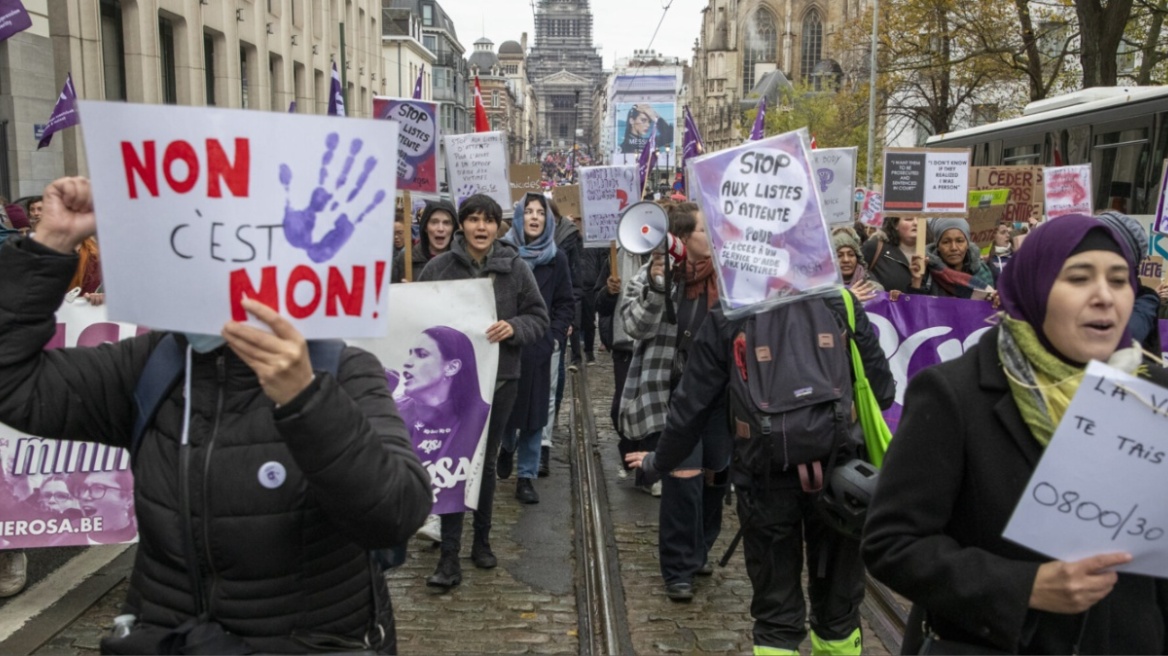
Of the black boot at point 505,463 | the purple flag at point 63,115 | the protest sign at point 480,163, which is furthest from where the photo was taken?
the purple flag at point 63,115

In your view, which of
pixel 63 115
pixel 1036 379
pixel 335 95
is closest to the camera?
pixel 1036 379

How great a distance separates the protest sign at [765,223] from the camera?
13.1 ft

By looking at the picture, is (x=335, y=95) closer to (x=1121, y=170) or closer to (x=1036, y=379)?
(x=1036, y=379)

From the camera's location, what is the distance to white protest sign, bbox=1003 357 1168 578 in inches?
77.5

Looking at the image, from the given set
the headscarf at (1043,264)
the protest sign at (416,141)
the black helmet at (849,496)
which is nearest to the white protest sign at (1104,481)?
A: the headscarf at (1043,264)

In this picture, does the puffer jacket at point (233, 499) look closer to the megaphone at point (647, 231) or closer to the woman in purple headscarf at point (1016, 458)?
the woman in purple headscarf at point (1016, 458)

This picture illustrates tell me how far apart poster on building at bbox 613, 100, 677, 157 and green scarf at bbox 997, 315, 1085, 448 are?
7727cm

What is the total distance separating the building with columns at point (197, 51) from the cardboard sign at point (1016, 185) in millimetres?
11803

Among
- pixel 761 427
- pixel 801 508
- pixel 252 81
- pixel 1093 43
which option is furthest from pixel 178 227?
pixel 252 81

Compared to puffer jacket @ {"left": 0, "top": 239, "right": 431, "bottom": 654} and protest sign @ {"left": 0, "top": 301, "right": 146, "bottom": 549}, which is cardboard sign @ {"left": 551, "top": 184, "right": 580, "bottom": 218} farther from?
puffer jacket @ {"left": 0, "top": 239, "right": 431, "bottom": 654}

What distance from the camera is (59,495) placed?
537 centimetres

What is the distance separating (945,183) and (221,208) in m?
7.60

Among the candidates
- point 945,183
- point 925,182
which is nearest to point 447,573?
point 925,182

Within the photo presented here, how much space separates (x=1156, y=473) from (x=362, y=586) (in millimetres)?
1609
